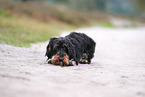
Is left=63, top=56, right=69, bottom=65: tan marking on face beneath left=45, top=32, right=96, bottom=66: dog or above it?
beneath

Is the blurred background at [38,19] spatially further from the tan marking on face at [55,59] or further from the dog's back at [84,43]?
the tan marking on face at [55,59]

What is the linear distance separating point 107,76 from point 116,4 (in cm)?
14544

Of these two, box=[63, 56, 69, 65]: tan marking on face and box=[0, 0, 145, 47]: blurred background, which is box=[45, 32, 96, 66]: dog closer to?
box=[63, 56, 69, 65]: tan marking on face

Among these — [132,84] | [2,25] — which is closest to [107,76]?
[132,84]

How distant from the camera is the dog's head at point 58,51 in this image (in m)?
5.93

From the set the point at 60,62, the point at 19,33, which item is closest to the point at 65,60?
the point at 60,62

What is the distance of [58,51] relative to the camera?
19.6 feet

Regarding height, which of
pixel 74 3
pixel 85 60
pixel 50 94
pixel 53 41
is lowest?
pixel 50 94

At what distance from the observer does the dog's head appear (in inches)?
233

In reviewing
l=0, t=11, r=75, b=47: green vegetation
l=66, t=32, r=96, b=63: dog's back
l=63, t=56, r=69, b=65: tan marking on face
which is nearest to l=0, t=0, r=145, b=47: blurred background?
l=0, t=11, r=75, b=47: green vegetation

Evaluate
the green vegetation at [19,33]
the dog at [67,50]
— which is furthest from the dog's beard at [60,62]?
the green vegetation at [19,33]

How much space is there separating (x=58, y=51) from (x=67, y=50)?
1.05ft

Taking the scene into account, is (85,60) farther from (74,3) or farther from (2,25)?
(74,3)

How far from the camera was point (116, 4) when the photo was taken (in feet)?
472
